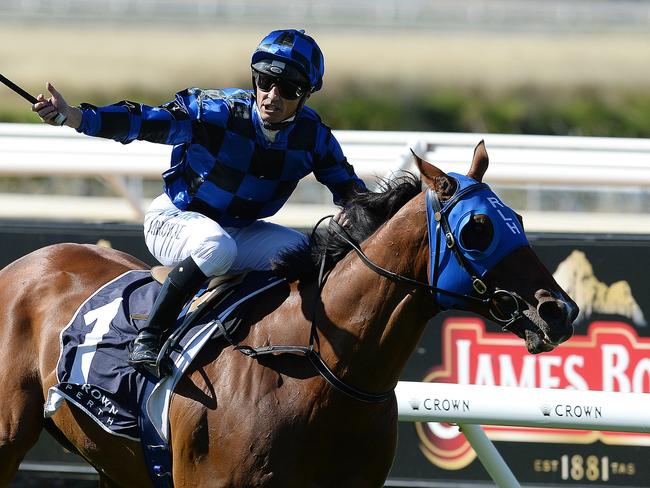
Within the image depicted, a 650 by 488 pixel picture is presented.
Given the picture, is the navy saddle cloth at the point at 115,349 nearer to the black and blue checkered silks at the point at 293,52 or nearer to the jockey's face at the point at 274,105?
the jockey's face at the point at 274,105

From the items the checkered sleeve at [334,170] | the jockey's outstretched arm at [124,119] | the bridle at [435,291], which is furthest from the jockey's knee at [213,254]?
the checkered sleeve at [334,170]

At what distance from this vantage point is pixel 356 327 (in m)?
3.40

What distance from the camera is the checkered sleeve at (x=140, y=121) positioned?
11.4ft

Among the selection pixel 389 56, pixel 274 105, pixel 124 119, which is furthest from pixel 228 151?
pixel 389 56

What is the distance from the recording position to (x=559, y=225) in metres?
5.84

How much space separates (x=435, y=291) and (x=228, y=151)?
92 cm

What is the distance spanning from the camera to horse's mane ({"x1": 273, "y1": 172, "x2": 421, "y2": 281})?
3475mm

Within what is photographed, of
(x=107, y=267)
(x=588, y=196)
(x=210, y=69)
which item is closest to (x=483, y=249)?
(x=107, y=267)

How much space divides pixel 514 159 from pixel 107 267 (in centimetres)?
206

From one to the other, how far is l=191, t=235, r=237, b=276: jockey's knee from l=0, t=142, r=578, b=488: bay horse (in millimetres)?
171

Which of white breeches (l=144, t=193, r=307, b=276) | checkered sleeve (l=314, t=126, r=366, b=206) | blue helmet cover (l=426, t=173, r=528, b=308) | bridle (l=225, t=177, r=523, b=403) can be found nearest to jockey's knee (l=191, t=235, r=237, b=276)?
white breeches (l=144, t=193, r=307, b=276)

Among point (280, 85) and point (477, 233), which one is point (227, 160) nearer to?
point (280, 85)

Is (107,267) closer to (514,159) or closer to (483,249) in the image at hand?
(483,249)

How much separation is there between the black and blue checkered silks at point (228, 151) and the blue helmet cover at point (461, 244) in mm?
663
